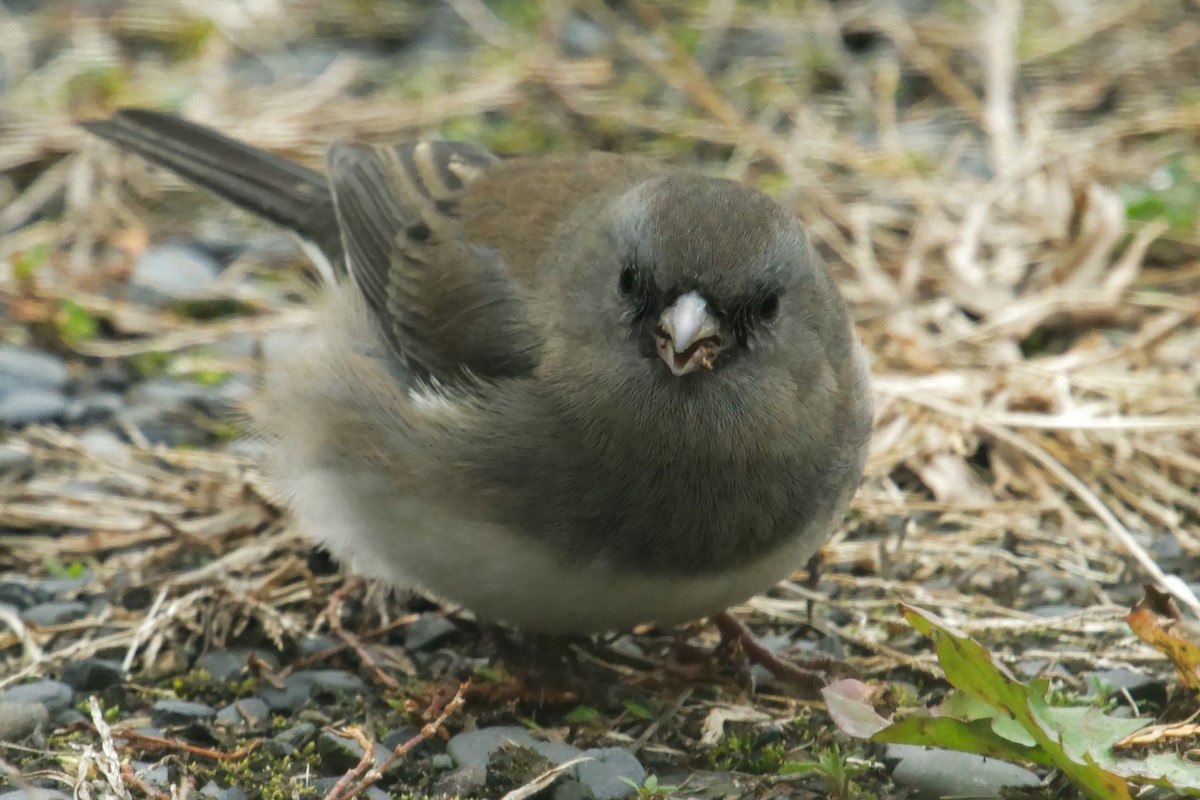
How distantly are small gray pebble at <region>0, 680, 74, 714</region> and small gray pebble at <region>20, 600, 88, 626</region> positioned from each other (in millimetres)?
282

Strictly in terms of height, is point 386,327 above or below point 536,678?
above

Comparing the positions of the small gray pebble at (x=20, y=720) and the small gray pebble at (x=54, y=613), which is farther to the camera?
the small gray pebble at (x=54, y=613)

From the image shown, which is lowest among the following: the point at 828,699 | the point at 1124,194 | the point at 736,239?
the point at 828,699

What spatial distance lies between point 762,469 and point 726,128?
285cm

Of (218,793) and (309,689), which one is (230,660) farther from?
(218,793)

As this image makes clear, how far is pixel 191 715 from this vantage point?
289cm

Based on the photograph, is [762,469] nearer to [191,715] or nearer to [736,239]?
[736,239]

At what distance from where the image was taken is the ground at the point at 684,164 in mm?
2883

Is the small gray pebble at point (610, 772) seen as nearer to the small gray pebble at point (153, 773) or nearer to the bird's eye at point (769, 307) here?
the small gray pebble at point (153, 773)

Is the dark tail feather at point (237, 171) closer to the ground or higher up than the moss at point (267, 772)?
higher up

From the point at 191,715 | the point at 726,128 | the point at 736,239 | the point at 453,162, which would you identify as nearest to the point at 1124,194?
the point at 726,128

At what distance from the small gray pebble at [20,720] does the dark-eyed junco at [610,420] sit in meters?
0.65

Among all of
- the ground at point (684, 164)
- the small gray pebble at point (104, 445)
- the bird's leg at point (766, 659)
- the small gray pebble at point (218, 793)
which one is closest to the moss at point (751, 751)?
the ground at point (684, 164)

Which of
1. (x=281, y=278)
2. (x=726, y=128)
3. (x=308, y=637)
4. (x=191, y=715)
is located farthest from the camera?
(x=726, y=128)
